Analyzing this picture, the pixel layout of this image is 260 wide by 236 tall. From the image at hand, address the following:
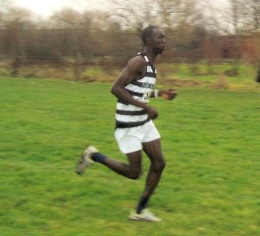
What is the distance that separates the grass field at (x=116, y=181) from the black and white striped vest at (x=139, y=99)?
3.43ft

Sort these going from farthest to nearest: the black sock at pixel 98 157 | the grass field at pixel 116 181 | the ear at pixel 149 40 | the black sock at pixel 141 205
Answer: the black sock at pixel 98 157
the black sock at pixel 141 205
the grass field at pixel 116 181
the ear at pixel 149 40

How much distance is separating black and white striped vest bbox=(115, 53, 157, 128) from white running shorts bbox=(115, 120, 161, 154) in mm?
52

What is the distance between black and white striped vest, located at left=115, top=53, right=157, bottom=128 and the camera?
19.2ft

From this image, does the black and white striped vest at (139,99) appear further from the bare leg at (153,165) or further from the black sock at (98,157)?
the black sock at (98,157)

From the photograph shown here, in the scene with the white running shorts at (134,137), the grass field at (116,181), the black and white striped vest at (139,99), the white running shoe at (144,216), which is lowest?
the grass field at (116,181)

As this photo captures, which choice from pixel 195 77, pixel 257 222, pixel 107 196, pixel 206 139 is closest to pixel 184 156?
pixel 206 139

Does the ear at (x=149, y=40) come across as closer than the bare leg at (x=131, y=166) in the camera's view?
Yes

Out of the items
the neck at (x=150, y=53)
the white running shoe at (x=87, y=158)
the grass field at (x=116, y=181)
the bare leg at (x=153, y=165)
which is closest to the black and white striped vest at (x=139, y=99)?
the neck at (x=150, y=53)

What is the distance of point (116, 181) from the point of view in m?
7.68

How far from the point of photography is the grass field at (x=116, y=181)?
5961 mm

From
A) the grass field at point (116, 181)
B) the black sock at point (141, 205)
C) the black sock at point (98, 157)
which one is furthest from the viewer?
the black sock at point (98, 157)

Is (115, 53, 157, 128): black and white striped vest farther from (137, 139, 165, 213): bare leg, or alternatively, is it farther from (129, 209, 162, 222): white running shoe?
(129, 209, 162, 222): white running shoe

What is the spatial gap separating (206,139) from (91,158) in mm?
5155

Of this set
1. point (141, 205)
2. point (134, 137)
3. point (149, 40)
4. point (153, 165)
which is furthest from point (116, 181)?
point (149, 40)
